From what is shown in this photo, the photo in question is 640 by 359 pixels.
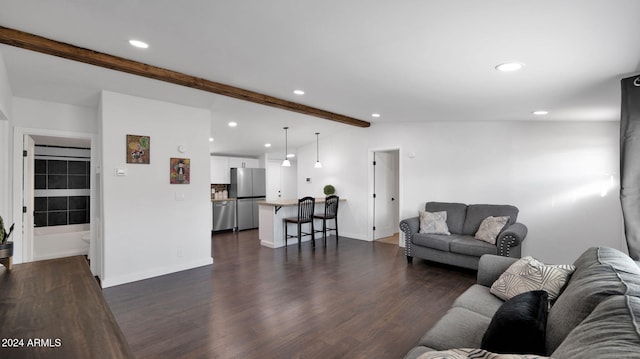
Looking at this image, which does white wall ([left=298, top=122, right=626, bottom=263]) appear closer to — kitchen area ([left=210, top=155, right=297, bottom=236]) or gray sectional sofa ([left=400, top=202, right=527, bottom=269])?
gray sectional sofa ([left=400, top=202, right=527, bottom=269])

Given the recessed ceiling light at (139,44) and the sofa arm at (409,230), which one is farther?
the sofa arm at (409,230)

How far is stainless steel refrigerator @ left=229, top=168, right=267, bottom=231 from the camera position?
7921 millimetres

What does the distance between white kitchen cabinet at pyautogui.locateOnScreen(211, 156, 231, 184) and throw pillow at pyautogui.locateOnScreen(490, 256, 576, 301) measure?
705cm

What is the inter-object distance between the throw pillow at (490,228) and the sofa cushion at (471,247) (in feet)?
0.30

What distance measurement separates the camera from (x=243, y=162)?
8.61 m

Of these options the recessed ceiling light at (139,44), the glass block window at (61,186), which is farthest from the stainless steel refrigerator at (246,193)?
the recessed ceiling light at (139,44)

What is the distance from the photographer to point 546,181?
4.52m

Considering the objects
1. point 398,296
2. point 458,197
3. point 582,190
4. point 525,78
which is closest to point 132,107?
point 398,296

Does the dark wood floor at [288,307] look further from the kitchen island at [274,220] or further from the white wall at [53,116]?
the white wall at [53,116]

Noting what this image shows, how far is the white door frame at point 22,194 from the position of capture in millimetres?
3742

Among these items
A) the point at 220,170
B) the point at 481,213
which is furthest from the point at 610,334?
the point at 220,170

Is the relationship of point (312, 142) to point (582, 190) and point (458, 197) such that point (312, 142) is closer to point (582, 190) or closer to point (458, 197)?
point (458, 197)

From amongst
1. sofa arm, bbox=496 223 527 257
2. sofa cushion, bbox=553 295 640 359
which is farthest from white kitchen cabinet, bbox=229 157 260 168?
sofa cushion, bbox=553 295 640 359

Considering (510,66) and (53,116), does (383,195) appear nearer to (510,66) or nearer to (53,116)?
(510,66)
